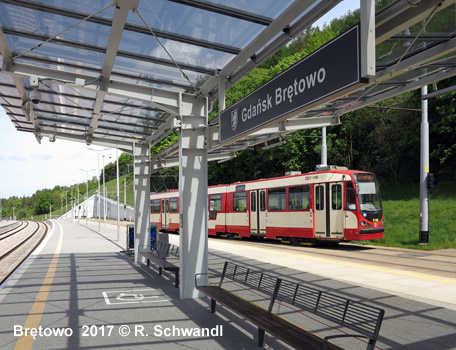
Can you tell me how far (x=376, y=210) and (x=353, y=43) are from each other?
16142 mm

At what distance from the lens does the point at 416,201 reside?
88.7 ft

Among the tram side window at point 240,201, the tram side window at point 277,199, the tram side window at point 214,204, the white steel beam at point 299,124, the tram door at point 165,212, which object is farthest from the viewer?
the tram door at point 165,212

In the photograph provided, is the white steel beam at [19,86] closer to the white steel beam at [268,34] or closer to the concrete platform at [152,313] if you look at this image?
the white steel beam at [268,34]

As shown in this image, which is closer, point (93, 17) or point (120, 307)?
point (93, 17)

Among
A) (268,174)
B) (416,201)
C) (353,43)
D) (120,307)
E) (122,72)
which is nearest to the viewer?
(353,43)

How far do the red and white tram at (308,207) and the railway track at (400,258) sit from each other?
31.3 inches

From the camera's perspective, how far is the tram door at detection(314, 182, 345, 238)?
18844 mm

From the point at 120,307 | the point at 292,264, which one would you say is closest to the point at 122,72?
the point at 120,307

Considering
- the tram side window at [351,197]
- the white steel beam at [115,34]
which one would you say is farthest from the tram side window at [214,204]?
the white steel beam at [115,34]

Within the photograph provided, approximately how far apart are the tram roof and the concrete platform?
3270 millimetres

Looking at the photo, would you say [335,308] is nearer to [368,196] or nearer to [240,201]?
[368,196]

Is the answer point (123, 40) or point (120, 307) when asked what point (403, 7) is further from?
point (120, 307)

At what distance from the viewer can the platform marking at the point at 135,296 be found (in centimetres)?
890

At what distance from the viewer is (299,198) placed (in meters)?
20.8
